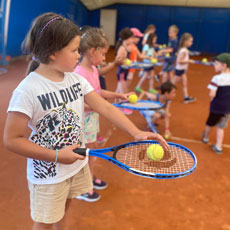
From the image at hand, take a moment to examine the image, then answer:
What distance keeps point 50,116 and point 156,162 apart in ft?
2.47

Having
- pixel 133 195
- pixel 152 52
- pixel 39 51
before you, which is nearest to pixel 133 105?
pixel 133 195

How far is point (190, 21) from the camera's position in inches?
619

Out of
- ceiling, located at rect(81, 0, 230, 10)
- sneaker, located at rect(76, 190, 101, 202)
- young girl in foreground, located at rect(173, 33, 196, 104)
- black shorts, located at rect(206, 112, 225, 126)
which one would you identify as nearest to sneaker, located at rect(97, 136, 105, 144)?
sneaker, located at rect(76, 190, 101, 202)

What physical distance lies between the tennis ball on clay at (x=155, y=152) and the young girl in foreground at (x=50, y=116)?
0.66ft

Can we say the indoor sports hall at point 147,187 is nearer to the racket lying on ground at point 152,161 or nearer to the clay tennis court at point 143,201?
the clay tennis court at point 143,201

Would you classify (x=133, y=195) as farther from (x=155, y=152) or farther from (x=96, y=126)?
(x=155, y=152)

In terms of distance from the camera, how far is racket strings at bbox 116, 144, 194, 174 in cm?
146

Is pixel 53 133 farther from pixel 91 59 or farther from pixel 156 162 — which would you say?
Answer: pixel 91 59

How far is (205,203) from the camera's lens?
226 cm

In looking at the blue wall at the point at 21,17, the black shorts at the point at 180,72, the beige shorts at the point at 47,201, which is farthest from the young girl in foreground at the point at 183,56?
the beige shorts at the point at 47,201

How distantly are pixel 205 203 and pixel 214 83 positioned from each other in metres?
1.53

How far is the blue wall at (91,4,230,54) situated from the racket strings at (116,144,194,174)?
15909 mm

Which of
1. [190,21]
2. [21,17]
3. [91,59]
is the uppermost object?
[190,21]

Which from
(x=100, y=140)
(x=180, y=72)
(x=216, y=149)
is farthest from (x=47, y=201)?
(x=180, y=72)
